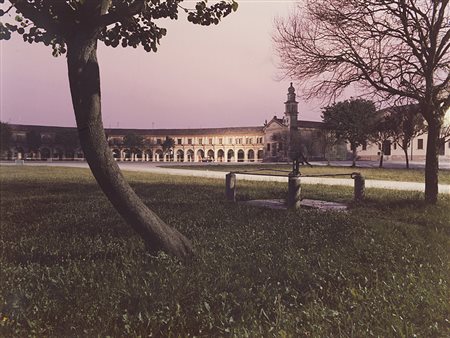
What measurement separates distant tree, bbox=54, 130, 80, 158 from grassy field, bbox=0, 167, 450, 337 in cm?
8260

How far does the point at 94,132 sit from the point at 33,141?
93184mm

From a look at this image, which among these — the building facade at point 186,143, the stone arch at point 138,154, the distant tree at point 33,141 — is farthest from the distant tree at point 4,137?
the stone arch at point 138,154

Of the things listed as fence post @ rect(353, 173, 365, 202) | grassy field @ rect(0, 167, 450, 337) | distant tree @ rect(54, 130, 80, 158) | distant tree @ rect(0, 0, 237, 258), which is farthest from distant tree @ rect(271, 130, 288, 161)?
distant tree @ rect(0, 0, 237, 258)

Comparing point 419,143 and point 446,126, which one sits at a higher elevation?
point 419,143

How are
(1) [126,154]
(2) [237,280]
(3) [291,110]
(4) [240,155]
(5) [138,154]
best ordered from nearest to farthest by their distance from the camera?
(2) [237,280], (3) [291,110], (1) [126,154], (5) [138,154], (4) [240,155]

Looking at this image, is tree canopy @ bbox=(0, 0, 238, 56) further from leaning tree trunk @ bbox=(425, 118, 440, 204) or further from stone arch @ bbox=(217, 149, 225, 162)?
stone arch @ bbox=(217, 149, 225, 162)

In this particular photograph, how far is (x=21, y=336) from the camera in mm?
3145

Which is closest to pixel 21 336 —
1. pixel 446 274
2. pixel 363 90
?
pixel 446 274

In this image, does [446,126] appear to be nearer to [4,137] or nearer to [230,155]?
[4,137]

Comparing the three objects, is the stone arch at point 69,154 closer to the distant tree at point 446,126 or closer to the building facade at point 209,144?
the building facade at point 209,144

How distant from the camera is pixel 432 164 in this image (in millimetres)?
9422

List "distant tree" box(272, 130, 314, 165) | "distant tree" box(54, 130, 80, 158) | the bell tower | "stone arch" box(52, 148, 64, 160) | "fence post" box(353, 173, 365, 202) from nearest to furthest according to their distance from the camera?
1. "fence post" box(353, 173, 365, 202)
2. "distant tree" box(272, 130, 314, 165)
3. the bell tower
4. "distant tree" box(54, 130, 80, 158)
5. "stone arch" box(52, 148, 64, 160)

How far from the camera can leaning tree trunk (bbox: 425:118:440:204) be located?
9.32 metres

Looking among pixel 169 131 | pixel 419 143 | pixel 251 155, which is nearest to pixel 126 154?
pixel 169 131
